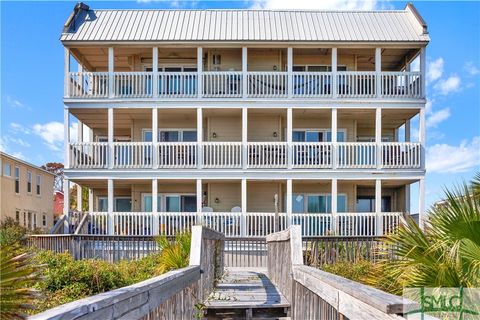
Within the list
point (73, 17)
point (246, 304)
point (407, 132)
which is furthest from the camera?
point (407, 132)

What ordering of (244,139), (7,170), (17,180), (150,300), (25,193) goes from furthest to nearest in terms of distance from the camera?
(25,193)
(17,180)
(7,170)
(244,139)
(150,300)

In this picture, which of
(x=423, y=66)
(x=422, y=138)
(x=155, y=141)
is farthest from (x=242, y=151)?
(x=423, y=66)

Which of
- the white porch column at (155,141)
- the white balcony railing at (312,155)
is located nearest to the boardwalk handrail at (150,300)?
the white porch column at (155,141)

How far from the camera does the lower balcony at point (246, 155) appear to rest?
19312 mm

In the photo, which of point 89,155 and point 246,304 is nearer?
point 246,304

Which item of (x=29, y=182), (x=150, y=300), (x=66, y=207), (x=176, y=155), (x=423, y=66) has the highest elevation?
(x=423, y=66)

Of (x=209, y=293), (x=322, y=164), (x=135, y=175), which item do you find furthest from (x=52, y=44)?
(x=209, y=293)

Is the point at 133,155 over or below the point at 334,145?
below

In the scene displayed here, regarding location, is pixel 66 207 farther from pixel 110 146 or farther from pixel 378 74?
pixel 378 74

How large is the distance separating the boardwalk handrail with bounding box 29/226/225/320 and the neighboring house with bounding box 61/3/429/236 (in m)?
12.2

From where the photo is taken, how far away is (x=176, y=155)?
63.6 feet

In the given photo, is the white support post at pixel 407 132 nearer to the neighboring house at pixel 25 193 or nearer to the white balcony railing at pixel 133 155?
the white balcony railing at pixel 133 155

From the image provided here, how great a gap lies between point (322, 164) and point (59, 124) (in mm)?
12611

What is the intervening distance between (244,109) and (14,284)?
58.7ft
